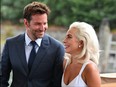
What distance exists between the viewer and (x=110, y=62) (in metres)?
5.32

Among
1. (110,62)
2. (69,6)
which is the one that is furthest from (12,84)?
(69,6)

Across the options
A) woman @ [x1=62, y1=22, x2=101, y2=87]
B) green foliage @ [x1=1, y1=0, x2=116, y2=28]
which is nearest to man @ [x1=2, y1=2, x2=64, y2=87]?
woman @ [x1=62, y1=22, x2=101, y2=87]

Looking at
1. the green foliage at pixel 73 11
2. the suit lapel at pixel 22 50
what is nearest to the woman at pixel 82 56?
the suit lapel at pixel 22 50

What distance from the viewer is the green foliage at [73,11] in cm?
552

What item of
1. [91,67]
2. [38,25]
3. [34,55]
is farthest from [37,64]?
[91,67]

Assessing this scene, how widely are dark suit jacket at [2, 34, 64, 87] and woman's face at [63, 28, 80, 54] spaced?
0.15m

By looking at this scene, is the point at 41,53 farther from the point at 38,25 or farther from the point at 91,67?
the point at 91,67

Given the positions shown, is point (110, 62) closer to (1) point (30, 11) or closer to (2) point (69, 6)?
(2) point (69, 6)

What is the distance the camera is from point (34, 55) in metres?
1.74

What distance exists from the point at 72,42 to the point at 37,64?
0.84 ft

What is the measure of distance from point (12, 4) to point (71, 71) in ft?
13.6

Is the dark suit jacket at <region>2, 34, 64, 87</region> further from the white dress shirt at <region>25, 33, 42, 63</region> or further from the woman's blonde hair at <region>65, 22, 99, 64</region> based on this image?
the woman's blonde hair at <region>65, 22, 99, 64</region>

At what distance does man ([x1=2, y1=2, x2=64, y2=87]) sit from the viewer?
1.67 metres

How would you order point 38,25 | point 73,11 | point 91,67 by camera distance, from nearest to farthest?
point 91,67, point 38,25, point 73,11
